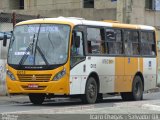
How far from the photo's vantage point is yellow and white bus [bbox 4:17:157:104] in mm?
18219

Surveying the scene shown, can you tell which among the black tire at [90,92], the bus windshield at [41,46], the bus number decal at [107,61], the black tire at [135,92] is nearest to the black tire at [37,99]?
the black tire at [90,92]

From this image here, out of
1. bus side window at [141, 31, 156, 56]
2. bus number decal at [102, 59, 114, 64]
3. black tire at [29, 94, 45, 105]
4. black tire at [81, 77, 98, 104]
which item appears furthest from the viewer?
bus side window at [141, 31, 156, 56]

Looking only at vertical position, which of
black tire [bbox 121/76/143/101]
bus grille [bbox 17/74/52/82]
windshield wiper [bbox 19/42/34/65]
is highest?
windshield wiper [bbox 19/42/34/65]

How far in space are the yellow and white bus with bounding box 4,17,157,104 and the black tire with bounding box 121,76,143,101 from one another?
1133 mm

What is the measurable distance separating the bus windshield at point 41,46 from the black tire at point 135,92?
515 centimetres

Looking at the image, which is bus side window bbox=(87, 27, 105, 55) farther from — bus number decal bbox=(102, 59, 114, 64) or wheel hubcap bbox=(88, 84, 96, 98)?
wheel hubcap bbox=(88, 84, 96, 98)

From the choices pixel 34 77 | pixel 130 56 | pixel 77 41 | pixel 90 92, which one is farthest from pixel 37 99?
pixel 130 56

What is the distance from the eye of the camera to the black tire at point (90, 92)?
19172 mm

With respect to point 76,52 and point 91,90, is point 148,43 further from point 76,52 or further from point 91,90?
point 76,52

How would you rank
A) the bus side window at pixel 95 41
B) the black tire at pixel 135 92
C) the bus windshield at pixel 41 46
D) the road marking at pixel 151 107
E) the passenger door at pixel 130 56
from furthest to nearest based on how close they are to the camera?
the black tire at pixel 135 92
the passenger door at pixel 130 56
the bus side window at pixel 95 41
the bus windshield at pixel 41 46
the road marking at pixel 151 107

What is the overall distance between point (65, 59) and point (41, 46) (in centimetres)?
98

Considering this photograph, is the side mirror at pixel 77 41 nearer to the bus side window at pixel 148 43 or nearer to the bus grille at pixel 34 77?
the bus grille at pixel 34 77

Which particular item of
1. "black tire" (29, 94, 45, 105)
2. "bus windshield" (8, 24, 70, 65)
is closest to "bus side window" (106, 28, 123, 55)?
"bus windshield" (8, 24, 70, 65)

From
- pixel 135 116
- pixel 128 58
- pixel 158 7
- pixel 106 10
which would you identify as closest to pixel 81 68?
pixel 128 58
